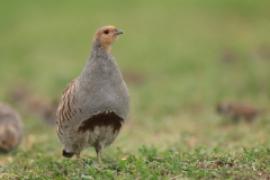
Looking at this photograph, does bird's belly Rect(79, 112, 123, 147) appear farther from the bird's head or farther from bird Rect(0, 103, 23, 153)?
bird Rect(0, 103, 23, 153)

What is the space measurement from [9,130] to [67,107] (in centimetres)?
272

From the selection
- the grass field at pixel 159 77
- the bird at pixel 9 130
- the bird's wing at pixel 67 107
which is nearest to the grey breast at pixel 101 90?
the bird's wing at pixel 67 107

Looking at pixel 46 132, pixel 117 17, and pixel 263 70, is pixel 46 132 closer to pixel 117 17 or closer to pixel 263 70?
pixel 263 70

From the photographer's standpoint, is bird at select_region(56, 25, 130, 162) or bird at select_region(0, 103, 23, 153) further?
bird at select_region(0, 103, 23, 153)

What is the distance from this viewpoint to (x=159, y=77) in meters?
16.6

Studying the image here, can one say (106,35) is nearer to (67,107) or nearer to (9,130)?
(67,107)

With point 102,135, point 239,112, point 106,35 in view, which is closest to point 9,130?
point 102,135

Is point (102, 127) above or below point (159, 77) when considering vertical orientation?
below

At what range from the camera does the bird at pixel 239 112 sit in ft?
38.6

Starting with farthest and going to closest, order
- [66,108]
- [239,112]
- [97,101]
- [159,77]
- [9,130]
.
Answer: [159,77]
[239,112]
[9,130]
[66,108]
[97,101]

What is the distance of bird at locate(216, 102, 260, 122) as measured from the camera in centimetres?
1177

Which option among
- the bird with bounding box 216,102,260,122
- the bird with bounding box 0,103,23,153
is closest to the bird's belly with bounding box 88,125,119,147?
the bird with bounding box 0,103,23,153

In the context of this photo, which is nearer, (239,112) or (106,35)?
(106,35)

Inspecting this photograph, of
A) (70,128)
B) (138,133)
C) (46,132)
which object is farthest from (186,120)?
(70,128)
